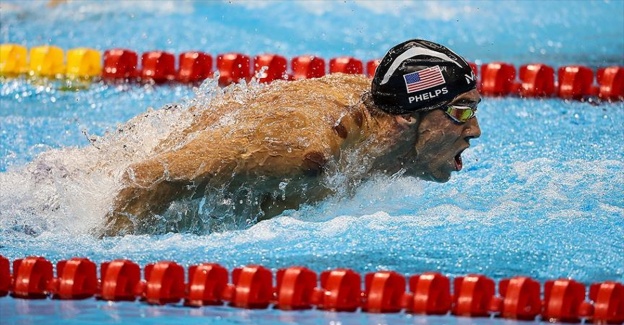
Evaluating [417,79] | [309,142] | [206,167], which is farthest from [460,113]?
[206,167]

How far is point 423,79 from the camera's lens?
388 centimetres

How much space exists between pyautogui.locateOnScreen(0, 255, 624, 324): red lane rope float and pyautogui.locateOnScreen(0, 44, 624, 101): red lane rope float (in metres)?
3.02

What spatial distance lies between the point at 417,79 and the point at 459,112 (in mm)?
217

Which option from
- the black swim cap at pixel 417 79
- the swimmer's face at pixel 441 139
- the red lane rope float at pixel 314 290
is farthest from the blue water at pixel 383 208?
the black swim cap at pixel 417 79

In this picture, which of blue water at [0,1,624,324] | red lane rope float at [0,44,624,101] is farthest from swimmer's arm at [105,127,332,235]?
red lane rope float at [0,44,624,101]

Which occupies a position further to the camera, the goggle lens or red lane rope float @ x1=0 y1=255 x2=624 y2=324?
the goggle lens

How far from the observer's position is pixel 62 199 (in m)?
4.03

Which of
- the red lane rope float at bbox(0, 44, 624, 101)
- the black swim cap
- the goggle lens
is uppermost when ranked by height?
the red lane rope float at bbox(0, 44, 624, 101)

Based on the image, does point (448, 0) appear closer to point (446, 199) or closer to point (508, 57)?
point (508, 57)

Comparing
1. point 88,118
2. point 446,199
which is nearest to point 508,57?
point 88,118

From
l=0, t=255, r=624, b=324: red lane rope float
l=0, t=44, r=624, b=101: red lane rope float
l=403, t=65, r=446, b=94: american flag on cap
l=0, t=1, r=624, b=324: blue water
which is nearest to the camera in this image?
l=0, t=255, r=624, b=324: red lane rope float

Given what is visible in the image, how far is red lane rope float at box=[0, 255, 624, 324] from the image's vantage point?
10.8 ft

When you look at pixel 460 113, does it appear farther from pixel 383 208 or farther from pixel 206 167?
pixel 206 167

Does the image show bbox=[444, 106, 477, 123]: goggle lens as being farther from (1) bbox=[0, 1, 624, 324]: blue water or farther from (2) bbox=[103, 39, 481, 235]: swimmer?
(1) bbox=[0, 1, 624, 324]: blue water
